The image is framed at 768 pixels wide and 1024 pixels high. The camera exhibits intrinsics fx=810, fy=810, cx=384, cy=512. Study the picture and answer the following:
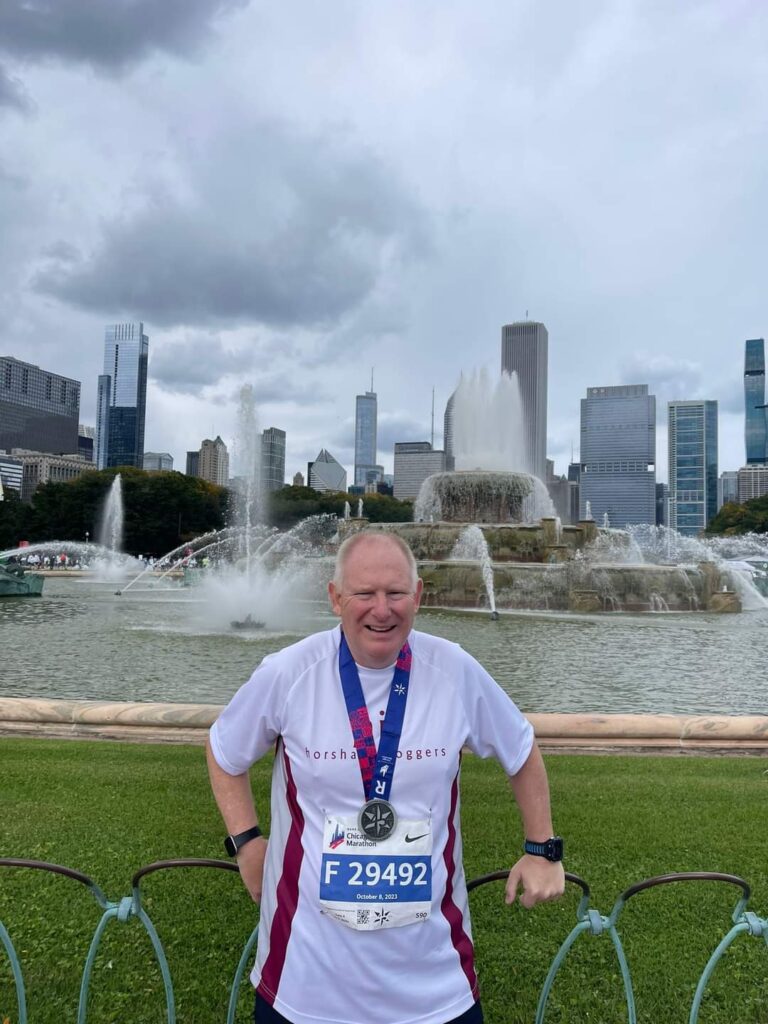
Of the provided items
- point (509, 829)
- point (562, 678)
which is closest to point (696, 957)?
point (509, 829)

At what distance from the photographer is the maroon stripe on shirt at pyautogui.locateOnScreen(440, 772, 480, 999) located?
225cm

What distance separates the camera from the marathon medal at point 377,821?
7.11 ft

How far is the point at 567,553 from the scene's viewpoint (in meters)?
29.4

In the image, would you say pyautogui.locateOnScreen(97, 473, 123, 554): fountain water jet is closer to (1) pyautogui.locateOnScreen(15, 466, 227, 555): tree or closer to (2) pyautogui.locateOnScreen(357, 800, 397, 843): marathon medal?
(1) pyautogui.locateOnScreen(15, 466, 227, 555): tree

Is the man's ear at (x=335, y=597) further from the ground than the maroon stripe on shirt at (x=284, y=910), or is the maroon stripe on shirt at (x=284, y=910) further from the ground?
the man's ear at (x=335, y=597)

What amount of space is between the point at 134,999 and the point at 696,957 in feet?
7.95

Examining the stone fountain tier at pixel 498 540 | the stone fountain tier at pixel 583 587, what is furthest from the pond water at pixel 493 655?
the stone fountain tier at pixel 498 540

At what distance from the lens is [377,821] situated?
217 centimetres

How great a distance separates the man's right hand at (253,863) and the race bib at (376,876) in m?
0.37

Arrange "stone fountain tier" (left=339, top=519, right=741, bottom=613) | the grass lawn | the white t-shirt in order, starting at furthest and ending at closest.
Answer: "stone fountain tier" (left=339, top=519, right=741, bottom=613), the grass lawn, the white t-shirt

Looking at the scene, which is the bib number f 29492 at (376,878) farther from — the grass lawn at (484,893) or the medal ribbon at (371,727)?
the grass lawn at (484,893)

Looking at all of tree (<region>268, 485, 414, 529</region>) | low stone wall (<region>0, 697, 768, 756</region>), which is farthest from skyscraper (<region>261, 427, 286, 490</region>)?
low stone wall (<region>0, 697, 768, 756</region>)

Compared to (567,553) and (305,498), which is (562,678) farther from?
(305,498)

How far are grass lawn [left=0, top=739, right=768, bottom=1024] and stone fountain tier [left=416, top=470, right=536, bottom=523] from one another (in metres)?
32.0
